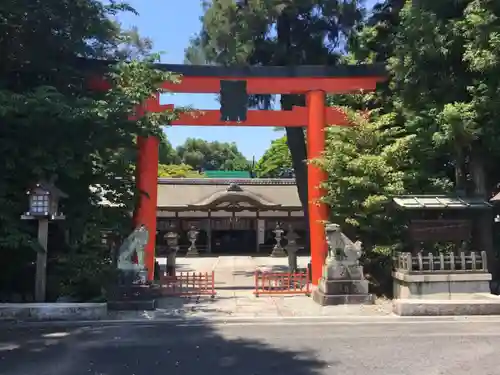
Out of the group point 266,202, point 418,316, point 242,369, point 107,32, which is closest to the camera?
point 242,369

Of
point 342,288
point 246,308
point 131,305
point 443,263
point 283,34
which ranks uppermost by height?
point 283,34

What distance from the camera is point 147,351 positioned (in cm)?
761

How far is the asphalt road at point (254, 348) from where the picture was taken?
6.60m

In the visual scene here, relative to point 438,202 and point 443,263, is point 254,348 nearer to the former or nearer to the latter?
point 443,263

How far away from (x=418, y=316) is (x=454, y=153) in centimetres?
459

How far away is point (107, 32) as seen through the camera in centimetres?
1309

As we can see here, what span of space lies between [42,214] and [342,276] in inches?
274

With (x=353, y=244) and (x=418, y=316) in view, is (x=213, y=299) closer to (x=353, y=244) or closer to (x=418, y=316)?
(x=353, y=244)

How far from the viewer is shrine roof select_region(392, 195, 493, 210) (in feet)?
38.4

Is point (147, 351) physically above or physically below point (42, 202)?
below

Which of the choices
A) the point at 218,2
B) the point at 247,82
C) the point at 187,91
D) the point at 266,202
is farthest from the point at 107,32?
the point at 266,202

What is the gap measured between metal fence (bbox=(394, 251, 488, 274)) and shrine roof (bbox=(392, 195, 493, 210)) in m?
1.11

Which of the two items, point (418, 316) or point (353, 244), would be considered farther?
point (353, 244)

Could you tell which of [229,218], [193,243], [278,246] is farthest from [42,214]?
[229,218]
